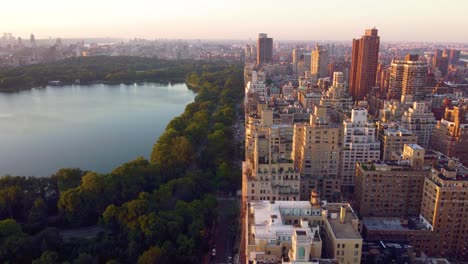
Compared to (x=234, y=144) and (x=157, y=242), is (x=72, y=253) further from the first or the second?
(x=234, y=144)

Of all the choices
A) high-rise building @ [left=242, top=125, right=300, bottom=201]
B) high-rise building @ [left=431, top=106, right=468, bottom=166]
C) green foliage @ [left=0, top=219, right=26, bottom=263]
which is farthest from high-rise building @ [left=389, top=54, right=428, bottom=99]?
green foliage @ [left=0, top=219, right=26, bottom=263]

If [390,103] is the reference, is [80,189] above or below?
below

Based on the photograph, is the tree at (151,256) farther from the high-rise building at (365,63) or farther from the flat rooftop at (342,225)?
the high-rise building at (365,63)

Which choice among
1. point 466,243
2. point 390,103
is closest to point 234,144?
point 390,103

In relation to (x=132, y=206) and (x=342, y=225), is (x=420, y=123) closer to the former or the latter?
(x=342, y=225)

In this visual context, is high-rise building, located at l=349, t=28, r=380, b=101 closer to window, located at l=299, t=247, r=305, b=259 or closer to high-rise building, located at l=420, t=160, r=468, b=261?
high-rise building, located at l=420, t=160, r=468, b=261
